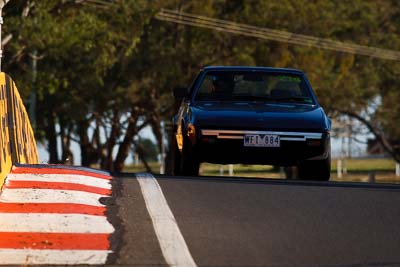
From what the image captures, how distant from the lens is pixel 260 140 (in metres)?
14.6

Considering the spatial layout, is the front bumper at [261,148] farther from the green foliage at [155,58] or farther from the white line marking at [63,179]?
the green foliage at [155,58]

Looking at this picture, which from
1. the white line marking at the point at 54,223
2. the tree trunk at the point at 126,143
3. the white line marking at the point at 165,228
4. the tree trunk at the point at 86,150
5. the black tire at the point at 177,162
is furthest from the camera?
the tree trunk at the point at 86,150

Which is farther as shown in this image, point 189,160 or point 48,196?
point 189,160

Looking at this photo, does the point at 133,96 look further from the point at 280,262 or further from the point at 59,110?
the point at 280,262

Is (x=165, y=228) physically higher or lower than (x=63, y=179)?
higher

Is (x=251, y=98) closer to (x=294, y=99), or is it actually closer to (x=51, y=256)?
(x=294, y=99)

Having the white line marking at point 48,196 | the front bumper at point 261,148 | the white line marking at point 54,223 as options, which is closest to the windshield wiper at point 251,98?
the front bumper at point 261,148

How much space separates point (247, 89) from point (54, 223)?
23.5 ft

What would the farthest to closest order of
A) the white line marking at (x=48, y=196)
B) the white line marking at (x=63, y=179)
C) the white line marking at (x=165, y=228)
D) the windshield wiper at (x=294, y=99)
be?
the windshield wiper at (x=294, y=99)
the white line marking at (x=63, y=179)
the white line marking at (x=48, y=196)
the white line marking at (x=165, y=228)

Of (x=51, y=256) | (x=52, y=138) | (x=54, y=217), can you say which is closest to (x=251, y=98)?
(x=54, y=217)

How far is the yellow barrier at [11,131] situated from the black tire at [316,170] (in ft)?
11.3

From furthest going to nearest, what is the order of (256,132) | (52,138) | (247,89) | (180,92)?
(52,138) → (247,89) → (180,92) → (256,132)

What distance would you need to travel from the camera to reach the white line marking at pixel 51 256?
26.7 ft

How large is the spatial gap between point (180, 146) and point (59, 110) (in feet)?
129
